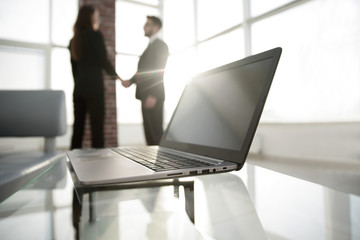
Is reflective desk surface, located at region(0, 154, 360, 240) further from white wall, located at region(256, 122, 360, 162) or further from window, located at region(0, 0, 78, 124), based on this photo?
window, located at region(0, 0, 78, 124)

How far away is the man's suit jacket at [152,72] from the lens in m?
2.39

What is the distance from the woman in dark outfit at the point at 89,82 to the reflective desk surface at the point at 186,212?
4.89 ft

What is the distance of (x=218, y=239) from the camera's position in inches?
14.7

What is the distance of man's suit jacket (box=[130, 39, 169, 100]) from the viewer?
2.39 meters

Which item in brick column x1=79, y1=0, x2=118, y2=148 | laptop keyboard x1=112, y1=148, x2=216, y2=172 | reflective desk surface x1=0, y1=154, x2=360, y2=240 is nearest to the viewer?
reflective desk surface x1=0, y1=154, x2=360, y2=240

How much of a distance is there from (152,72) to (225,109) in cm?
182

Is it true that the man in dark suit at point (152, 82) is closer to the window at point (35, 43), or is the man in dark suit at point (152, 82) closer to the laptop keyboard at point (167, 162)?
the laptop keyboard at point (167, 162)

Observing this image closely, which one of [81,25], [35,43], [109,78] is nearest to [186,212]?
[81,25]

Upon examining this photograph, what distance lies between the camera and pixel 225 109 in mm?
672

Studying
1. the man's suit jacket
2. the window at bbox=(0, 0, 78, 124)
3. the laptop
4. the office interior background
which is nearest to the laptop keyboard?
the laptop

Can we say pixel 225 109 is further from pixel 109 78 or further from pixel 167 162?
pixel 109 78

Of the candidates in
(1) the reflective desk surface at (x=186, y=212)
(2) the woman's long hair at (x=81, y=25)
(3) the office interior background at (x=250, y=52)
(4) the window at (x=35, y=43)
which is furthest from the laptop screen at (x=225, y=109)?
(4) the window at (x=35, y=43)

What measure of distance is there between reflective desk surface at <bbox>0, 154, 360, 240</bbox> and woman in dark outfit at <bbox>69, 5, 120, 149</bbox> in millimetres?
1491

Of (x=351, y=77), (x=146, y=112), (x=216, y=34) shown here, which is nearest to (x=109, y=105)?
(x=146, y=112)
